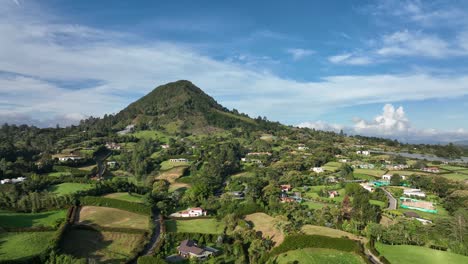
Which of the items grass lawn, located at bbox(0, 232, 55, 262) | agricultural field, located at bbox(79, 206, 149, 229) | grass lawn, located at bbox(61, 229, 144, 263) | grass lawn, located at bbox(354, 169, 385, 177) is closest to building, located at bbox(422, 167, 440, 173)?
grass lawn, located at bbox(354, 169, 385, 177)

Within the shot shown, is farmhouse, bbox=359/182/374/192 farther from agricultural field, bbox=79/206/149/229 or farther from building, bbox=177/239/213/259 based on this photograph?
agricultural field, bbox=79/206/149/229

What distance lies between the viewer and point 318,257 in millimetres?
30578

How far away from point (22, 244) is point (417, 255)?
40.6 metres

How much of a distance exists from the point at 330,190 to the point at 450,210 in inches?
774

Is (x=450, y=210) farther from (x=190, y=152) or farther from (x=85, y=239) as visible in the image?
(x=190, y=152)

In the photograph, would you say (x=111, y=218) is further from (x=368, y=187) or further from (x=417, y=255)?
(x=368, y=187)

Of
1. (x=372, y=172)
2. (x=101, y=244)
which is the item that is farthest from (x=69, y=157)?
(x=372, y=172)

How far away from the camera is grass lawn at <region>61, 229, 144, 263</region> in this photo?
30.9 meters

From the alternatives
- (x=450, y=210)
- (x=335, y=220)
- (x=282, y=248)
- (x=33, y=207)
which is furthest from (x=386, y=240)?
(x=33, y=207)

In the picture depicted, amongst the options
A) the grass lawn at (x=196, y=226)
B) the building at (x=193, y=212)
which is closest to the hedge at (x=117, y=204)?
the grass lawn at (x=196, y=226)

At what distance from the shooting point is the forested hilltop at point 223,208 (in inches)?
1270

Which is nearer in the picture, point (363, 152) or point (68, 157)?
point (68, 157)

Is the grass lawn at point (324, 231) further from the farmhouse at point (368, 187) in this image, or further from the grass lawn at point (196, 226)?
the farmhouse at point (368, 187)

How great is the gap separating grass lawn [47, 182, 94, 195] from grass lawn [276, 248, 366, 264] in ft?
130
